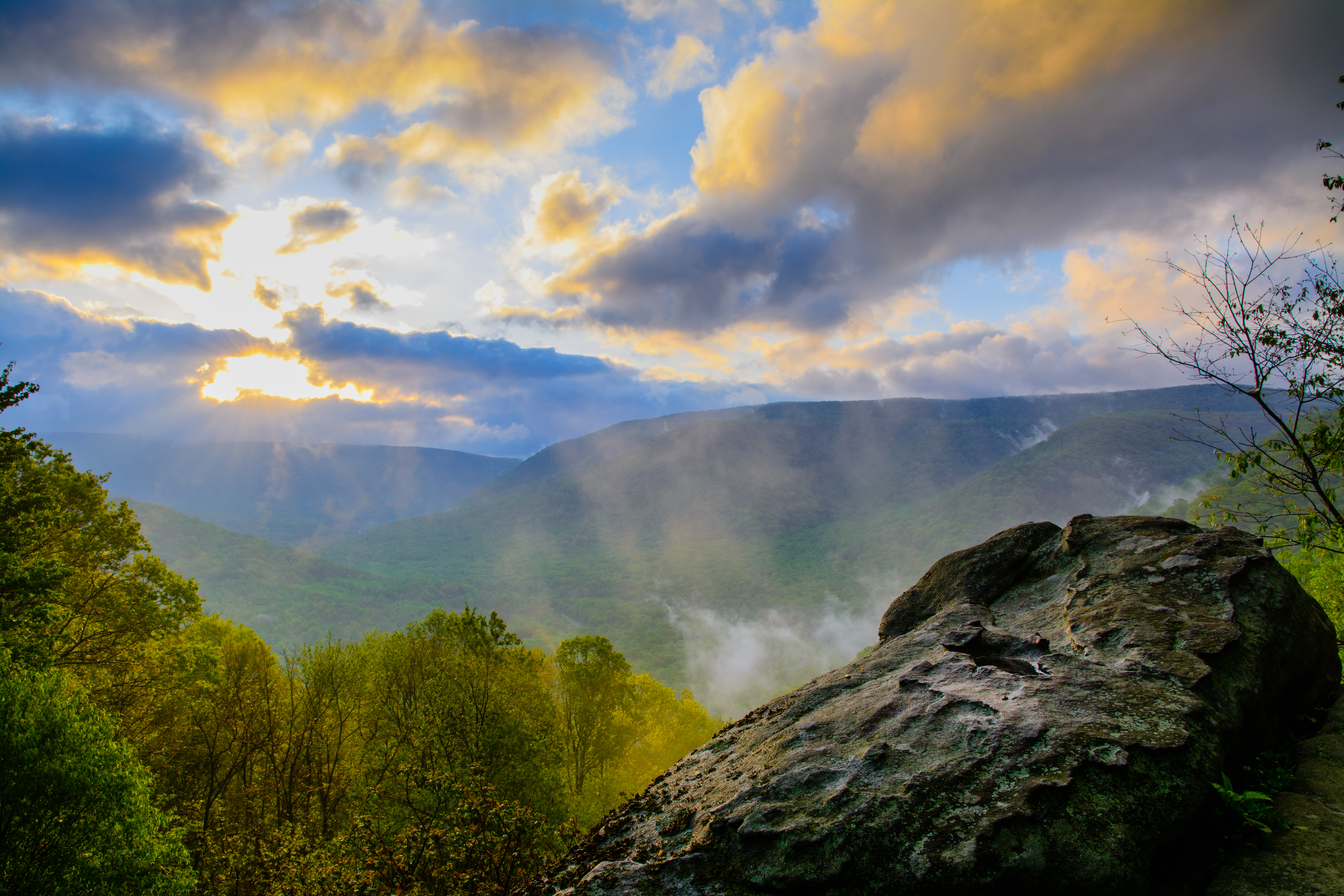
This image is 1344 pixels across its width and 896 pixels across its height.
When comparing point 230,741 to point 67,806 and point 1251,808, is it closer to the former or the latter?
point 67,806

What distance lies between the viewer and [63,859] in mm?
18031

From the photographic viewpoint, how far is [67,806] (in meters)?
18.6

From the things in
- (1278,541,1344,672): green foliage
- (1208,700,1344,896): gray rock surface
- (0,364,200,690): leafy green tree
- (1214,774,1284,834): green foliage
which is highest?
(0,364,200,690): leafy green tree

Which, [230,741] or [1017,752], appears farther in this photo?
[230,741]

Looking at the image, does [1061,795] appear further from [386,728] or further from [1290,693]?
[386,728]

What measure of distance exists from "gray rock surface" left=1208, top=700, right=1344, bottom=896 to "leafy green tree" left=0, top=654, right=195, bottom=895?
28.8 meters

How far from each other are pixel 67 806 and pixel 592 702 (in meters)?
34.7

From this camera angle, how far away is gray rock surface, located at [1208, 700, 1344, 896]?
6.66 metres

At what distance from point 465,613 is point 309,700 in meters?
10.7

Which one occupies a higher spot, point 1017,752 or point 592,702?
point 1017,752

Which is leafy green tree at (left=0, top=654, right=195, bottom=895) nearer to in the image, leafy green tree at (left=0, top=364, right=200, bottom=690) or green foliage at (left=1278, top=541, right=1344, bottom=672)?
leafy green tree at (left=0, top=364, right=200, bottom=690)

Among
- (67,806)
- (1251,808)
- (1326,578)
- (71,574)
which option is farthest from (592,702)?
(1326,578)

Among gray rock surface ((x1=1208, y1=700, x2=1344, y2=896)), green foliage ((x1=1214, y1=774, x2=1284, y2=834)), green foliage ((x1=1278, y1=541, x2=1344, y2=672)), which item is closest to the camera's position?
gray rock surface ((x1=1208, y1=700, x2=1344, y2=896))

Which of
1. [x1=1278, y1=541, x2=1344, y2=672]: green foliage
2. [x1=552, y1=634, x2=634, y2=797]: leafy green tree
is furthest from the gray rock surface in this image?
[x1=552, y1=634, x2=634, y2=797]: leafy green tree
